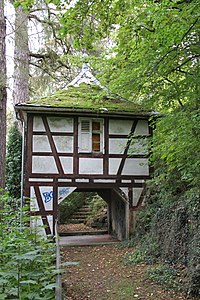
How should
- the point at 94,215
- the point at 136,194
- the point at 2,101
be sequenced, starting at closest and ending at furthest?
Result: the point at 2,101 → the point at 136,194 → the point at 94,215

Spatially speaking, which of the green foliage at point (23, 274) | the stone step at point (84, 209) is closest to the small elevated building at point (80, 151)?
the stone step at point (84, 209)

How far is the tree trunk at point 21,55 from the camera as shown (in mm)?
10258

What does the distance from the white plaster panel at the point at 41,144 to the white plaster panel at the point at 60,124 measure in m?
0.36

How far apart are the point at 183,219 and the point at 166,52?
3.22 metres

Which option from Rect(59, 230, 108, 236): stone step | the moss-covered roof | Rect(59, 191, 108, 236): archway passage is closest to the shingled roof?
the moss-covered roof

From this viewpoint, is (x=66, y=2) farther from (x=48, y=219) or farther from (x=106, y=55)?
(x=48, y=219)

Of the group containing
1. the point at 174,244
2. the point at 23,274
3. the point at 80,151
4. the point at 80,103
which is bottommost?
the point at 174,244

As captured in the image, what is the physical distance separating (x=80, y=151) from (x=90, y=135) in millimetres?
577

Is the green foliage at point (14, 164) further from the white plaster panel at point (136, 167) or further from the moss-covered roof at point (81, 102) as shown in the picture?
the white plaster panel at point (136, 167)

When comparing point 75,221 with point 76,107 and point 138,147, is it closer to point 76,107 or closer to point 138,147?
point 138,147

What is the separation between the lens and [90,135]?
10078 mm

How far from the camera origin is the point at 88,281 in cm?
611

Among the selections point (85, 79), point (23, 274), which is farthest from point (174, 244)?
point (85, 79)

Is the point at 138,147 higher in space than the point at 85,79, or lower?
lower
